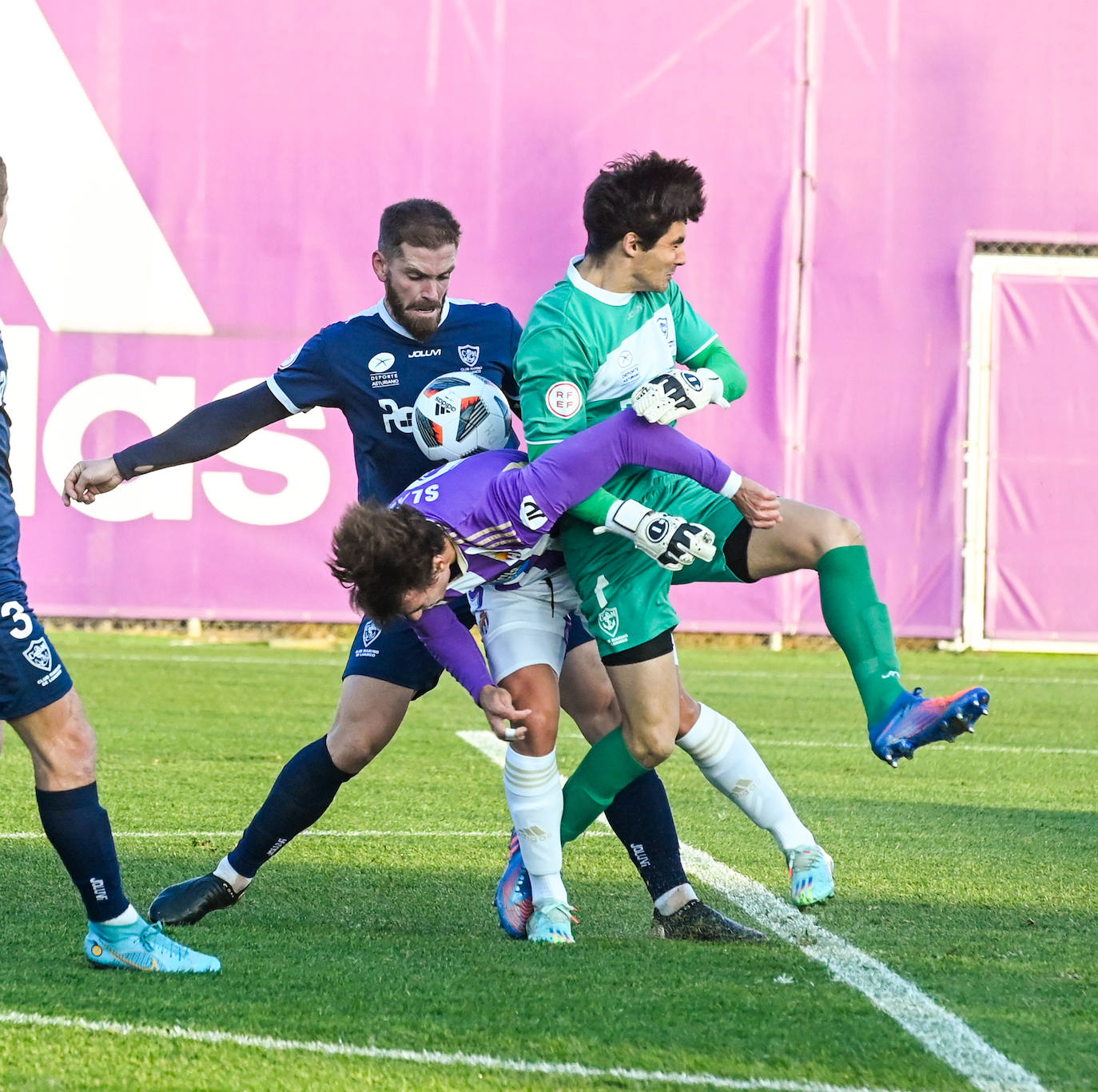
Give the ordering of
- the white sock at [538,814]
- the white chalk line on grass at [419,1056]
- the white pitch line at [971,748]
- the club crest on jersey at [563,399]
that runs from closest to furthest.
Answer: the white chalk line on grass at [419,1056]
the club crest on jersey at [563,399]
the white sock at [538,814]
the white pitch line at [971,748]

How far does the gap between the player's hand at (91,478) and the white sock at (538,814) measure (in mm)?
1268

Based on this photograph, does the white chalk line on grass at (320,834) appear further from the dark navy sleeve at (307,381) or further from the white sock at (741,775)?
the dark navy sleeve at (307,381)

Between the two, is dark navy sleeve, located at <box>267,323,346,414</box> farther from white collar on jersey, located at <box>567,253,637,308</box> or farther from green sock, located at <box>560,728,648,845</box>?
green sock, located at <box>560,728,648,845</box>

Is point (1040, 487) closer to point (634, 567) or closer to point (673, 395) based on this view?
point (634, 567)

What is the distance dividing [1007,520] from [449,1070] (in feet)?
34.8

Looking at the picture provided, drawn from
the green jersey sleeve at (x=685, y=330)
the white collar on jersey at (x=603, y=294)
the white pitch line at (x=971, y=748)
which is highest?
the white collar on jersey at (x=603, y=294)

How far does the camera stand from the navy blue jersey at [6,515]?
3510 mm

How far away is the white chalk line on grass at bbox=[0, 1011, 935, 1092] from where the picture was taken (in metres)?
2.83

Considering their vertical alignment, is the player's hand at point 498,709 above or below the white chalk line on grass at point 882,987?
above

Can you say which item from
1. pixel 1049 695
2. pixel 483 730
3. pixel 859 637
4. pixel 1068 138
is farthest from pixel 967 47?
pixel 859 637

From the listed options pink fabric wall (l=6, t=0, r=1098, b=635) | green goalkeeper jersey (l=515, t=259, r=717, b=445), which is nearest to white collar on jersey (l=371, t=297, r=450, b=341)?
green goalkeeper jersey (l=515, t=259, r=717, b=445)

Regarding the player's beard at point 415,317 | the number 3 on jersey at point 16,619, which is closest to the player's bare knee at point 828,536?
the player's beard at point 415,317

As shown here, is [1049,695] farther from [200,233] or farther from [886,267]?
[200,233]

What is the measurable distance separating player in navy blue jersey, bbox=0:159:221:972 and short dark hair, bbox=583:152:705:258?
1.43 meters
